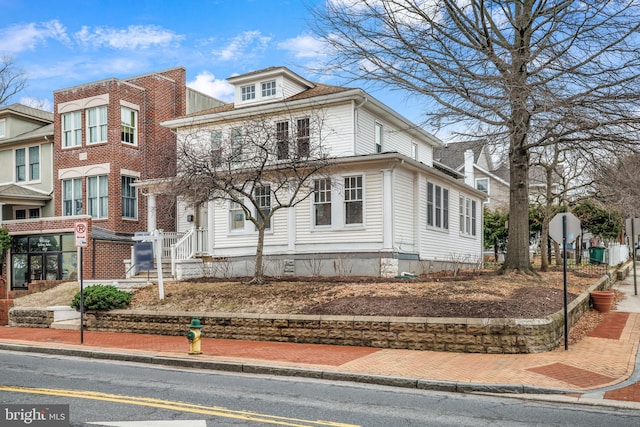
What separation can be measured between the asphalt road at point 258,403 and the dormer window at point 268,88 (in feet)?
55.1

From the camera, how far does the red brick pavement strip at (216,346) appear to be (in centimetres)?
1176

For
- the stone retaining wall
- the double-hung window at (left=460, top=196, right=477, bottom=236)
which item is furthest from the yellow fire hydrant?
the double-hung window at (left=460, top=196, right=477, bottom=236)

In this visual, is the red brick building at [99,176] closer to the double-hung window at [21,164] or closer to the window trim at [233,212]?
the double-hung window at [21,164]

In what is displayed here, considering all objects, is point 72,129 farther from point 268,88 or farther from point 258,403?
point 258,403

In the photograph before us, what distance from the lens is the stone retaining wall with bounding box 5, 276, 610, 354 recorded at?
11633mm

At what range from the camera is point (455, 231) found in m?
26.4

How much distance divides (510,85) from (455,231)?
1238 centimetres

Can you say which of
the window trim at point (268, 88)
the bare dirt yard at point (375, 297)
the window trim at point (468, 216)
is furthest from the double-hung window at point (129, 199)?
the window trim at point (468, 216)

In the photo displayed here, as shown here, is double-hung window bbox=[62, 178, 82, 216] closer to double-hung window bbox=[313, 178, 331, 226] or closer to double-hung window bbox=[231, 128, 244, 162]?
double-hung window bbox=[231, 128, 244, 162]

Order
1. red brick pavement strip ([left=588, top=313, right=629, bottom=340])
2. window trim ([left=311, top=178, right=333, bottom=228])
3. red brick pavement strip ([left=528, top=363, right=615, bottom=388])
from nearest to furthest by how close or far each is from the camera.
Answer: red brick pavement strip ([left=528, top=363, right=615, bottom=388]), red brick pavement strip ([left=588, top=313, right=629, bottom=340]), window trim ([left=311, top=178, right=333, bottom=228])

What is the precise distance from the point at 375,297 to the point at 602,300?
765 cm

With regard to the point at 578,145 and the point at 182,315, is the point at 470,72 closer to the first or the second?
the point at 578,145

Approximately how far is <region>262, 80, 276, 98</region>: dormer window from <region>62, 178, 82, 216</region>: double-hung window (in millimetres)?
10698

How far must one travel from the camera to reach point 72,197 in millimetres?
29109
